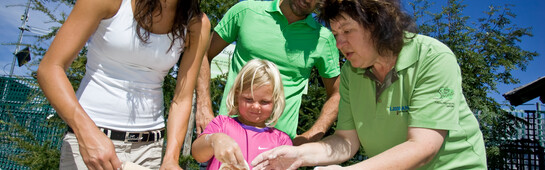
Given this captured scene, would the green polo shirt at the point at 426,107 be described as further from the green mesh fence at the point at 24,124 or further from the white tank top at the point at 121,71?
the green mesh fence at the point at 24,124

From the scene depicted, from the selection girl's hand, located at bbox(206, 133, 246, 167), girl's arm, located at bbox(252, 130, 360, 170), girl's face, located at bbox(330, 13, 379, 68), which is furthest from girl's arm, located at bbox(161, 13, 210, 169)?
girl's face, located at bbox(330, 13, 379, 68)

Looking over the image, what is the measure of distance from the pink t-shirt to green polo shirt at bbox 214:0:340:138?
0.21m

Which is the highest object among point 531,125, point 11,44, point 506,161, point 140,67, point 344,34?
point 11,44

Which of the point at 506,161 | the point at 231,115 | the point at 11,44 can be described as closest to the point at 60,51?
the point at 231,115

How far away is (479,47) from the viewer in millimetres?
9664

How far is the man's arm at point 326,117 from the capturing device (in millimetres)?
2531

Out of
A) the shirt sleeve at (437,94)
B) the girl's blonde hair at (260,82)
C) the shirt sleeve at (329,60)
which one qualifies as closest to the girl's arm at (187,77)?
the girl's blonde hair at (260,82)

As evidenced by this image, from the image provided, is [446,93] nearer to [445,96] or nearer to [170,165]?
[445,96]

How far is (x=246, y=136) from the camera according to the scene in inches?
86.1

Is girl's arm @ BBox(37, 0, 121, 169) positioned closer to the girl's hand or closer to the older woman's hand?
the girl's hand

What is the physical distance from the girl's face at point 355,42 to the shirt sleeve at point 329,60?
89 centimetres

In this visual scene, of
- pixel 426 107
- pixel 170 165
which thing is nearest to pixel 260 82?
pixel 170 165

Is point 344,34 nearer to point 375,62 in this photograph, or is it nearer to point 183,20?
point 375,62

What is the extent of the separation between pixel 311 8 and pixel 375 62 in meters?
0.92
